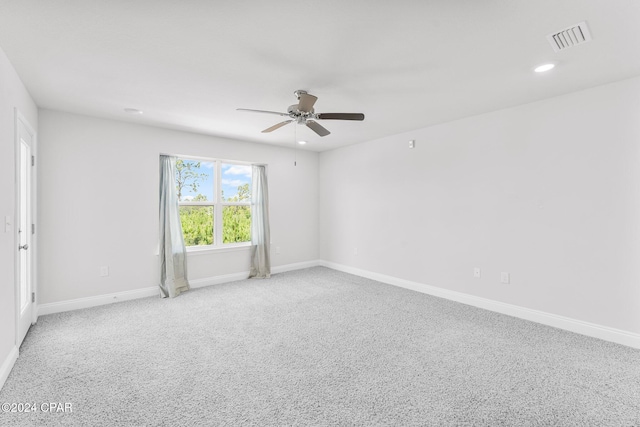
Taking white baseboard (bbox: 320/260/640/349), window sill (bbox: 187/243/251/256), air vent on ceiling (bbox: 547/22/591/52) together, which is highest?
air vent on ceiling (bbox: 547/22/591/52)

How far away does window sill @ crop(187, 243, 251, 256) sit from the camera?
4731 mm

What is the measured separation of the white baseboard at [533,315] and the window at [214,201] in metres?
2.70

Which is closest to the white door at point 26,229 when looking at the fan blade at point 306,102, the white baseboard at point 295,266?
the fan blade at point 306,102

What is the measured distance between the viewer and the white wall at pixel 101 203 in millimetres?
3572

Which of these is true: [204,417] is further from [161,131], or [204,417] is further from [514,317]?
[161,131]

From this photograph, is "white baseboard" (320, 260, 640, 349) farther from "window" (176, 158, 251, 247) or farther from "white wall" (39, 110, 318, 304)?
"white wall" (39, 110, 318, 304)

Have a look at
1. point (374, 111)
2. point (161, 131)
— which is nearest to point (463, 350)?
point (374, 111)

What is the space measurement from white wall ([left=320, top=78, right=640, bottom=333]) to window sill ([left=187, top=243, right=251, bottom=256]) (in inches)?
90.5

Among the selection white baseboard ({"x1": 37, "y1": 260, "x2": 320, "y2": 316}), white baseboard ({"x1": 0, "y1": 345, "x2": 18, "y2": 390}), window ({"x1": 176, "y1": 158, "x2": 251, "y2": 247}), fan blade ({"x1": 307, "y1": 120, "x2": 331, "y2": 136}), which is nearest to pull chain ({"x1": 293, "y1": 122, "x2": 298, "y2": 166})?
window ({"x1": 176, "y1": 158, "x2": 251, "y2": 247})

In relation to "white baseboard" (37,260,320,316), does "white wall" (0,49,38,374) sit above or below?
above

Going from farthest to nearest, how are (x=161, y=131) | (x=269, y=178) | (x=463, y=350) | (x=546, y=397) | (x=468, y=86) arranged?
(x=269, y=178)
(x=161, y=131)
(x=468, y=86)
(x=463, y=350)
(x=546, y=397)

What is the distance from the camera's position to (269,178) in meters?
5.54

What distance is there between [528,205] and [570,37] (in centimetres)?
184

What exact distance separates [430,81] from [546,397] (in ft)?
8.51
